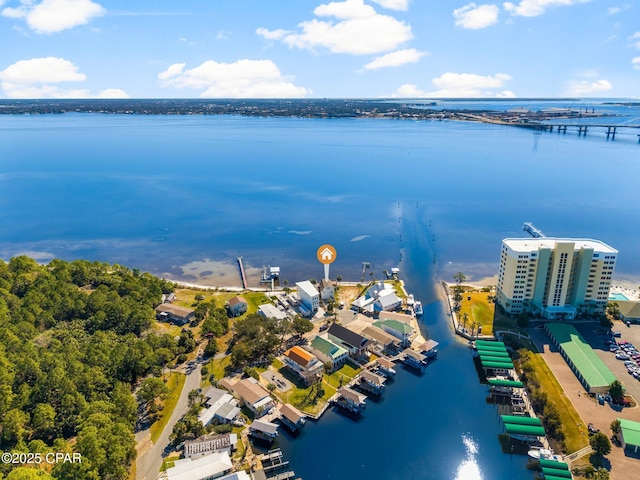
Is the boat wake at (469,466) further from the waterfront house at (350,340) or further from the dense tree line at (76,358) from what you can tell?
the dense tree line at (76,358)

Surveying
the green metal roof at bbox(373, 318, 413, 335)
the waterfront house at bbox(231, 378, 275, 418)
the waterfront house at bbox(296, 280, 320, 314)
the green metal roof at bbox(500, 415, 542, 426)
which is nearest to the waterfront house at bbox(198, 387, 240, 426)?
the waterfront house at bbox(231, 378, 275, 418)

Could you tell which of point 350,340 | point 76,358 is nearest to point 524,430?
point 350,340

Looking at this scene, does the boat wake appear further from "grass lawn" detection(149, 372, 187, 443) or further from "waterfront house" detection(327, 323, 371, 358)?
"grass lawn" detection(149, 372, 187, 443)

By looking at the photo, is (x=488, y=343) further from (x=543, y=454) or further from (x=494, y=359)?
(x=543, y=454)

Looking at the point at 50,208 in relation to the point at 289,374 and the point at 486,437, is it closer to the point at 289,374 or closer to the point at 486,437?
the point at 289,374

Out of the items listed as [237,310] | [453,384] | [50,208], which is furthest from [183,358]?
[50,208]
